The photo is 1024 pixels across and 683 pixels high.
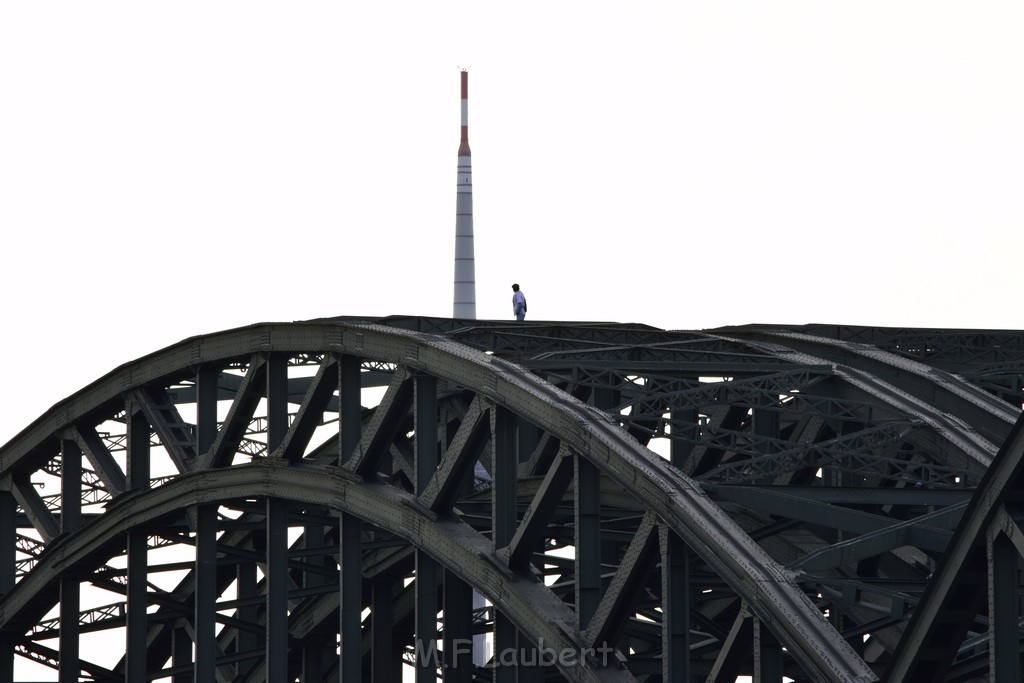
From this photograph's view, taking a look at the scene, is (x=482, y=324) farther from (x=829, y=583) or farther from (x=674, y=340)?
(x=829, y=583)

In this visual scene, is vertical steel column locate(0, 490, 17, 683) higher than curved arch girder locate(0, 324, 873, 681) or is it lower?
lower

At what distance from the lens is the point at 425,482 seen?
30.5 m

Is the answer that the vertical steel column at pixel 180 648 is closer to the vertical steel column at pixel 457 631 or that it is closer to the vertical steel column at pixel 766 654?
the vertical steel column at pixel 457 631

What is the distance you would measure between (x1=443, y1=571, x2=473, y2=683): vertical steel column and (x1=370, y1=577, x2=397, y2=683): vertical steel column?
4.65 meters

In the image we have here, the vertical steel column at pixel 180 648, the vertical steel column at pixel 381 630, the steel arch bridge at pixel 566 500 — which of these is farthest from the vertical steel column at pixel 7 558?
the vertical steel column at pixel 381 630

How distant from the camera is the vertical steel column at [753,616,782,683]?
23.5m

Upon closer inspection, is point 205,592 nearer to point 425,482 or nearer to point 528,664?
point 425,482

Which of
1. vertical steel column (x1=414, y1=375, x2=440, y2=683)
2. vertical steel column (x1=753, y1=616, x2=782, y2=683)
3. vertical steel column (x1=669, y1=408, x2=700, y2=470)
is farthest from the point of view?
vertical steel column (x1=669, y1=408, x2=700, y2=470)

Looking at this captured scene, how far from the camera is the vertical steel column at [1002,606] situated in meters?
20.2

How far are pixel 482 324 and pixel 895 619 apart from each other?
41.3 ft

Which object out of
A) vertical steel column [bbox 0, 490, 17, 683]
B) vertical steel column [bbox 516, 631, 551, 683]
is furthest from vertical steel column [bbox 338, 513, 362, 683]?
vertical steel column [bbox 0, 490, 17, 683]

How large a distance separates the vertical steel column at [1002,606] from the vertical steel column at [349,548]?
14034mm

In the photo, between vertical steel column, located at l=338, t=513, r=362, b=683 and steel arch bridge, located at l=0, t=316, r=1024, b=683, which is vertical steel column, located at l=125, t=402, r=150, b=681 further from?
vertical steel column, located at l=338, t=513, r=362, b=683

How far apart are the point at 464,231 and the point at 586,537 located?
3200 inches
